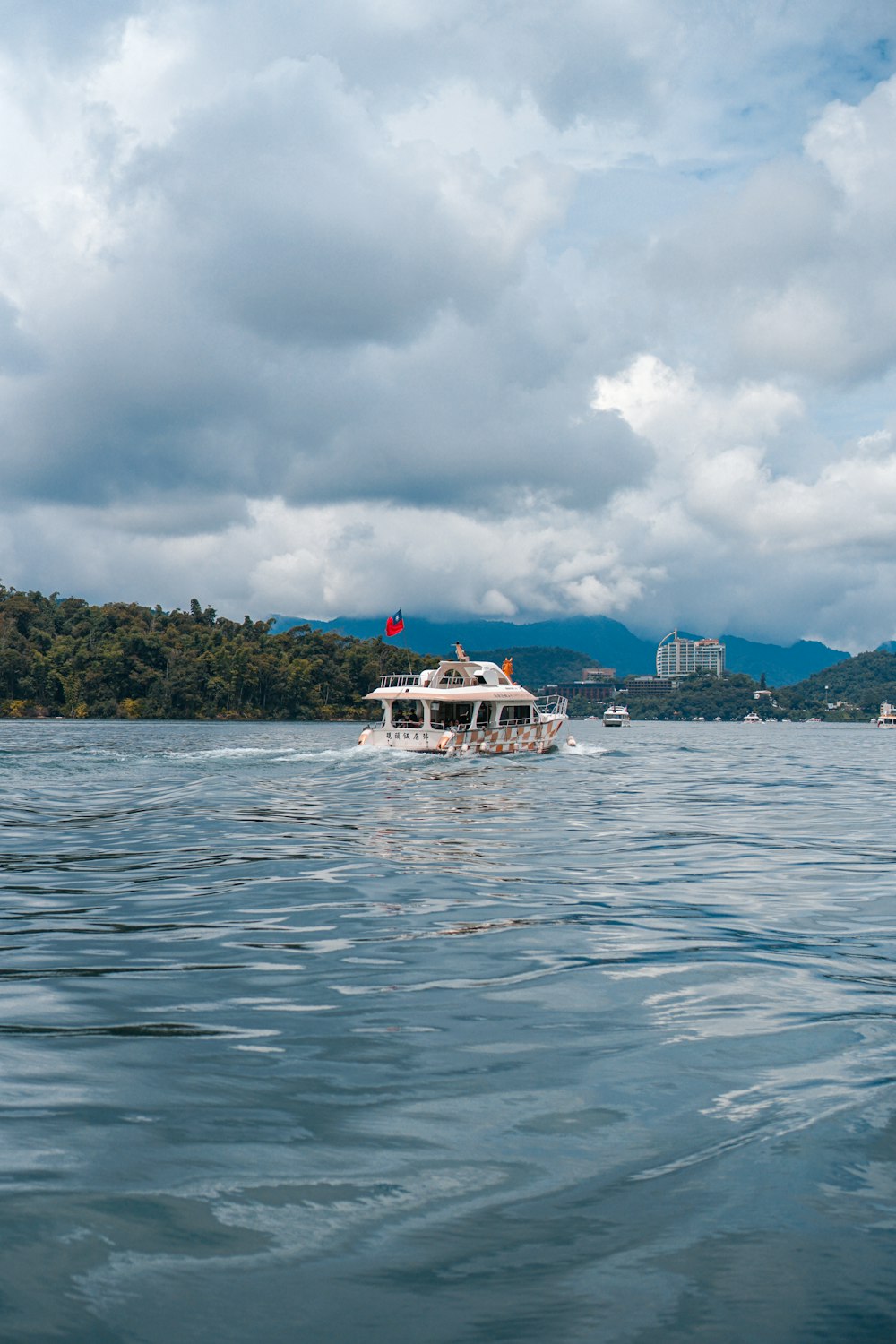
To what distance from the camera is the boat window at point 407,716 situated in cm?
5147

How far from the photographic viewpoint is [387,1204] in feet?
15.2

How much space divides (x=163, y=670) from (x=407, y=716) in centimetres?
12990

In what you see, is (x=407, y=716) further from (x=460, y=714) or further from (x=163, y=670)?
(x=163, y=670)

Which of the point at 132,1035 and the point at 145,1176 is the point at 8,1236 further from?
the point at 132,1035

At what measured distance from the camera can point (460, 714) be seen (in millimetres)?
52219

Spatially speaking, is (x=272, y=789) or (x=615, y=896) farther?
(x=272, y=789)

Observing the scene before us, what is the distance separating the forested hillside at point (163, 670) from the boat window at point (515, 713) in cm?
10009

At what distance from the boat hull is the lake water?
112 feet

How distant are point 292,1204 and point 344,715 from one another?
183 meters

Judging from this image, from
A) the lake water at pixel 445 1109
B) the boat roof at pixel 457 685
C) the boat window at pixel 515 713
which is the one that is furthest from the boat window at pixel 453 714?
the lake water at pixel 445 1109

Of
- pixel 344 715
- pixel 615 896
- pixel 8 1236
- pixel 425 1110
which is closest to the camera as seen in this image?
pixel 8 1236

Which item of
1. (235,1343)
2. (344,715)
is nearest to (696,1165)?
(235,1343)

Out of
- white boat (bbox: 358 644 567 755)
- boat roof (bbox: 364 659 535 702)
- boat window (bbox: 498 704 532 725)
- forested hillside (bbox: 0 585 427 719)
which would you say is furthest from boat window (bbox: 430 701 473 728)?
forested hillside (bbox: 0 585 427 719)

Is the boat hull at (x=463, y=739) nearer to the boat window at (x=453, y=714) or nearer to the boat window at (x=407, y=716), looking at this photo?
the boat window at (x=407, y=716)
